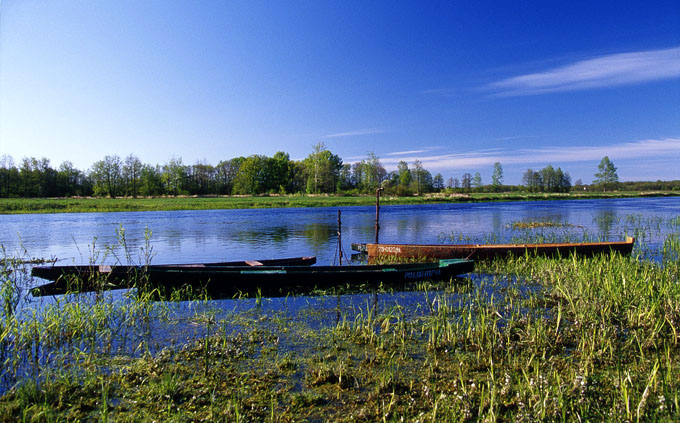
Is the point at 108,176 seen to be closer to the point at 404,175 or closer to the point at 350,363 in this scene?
the point at 404,175

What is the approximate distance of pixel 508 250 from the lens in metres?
A: 17.0

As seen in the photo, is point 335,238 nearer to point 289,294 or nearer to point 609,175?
point 289,294

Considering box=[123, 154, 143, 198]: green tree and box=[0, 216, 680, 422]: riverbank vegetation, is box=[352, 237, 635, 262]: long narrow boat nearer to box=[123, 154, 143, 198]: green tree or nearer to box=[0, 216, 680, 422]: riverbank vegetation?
box=[0, 216, 680, 422]: riverbank vegetation

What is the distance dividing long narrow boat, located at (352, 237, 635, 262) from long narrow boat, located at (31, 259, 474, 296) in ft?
11.8

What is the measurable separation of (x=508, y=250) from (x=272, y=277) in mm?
10945

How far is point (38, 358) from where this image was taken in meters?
7.08

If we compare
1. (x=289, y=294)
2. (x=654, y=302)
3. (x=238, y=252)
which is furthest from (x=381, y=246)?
(x=654, y=302)

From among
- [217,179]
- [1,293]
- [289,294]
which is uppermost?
[217,179]

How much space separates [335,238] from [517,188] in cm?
14680

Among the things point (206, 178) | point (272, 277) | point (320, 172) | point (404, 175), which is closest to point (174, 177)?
point (206, 178)

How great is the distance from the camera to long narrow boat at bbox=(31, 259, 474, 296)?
481 inches

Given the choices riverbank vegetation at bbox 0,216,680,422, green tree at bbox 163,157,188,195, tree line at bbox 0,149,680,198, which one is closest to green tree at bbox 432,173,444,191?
tree line at bbox 0,149,680,198

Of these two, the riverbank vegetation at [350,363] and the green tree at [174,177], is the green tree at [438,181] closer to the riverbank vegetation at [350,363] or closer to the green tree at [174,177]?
the green tree at [174,177]

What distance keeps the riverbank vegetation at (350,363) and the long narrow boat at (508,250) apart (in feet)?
20.2
